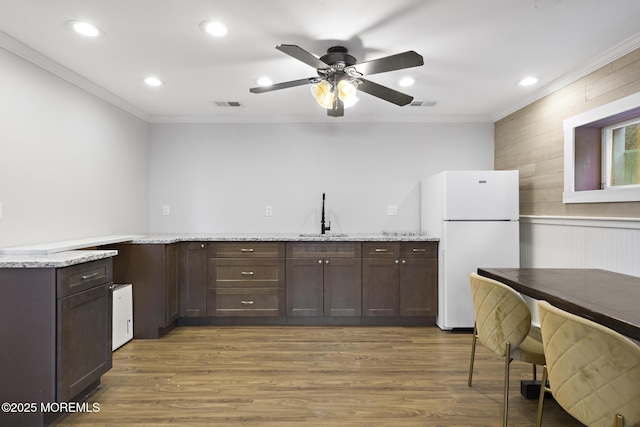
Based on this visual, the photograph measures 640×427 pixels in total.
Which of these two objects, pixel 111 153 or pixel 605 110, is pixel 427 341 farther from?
pixel 111 153

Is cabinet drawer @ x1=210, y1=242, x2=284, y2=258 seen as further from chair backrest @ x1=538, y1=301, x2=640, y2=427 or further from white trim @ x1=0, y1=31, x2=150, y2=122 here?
chair backrest @ x1=538, y1=301, x2=640, y2=427

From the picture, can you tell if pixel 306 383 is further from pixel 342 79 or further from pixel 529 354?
pixel 342 79

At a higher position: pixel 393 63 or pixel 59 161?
pixel 393 63

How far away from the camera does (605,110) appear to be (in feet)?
7.77

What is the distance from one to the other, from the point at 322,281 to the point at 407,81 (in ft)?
6.75

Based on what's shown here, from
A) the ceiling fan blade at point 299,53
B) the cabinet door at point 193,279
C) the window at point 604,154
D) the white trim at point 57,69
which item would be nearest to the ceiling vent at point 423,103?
the window at point 604,154

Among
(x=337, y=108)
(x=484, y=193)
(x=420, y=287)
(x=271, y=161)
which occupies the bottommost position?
(x=420, y=287)

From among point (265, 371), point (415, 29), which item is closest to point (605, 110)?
point (415, 29)

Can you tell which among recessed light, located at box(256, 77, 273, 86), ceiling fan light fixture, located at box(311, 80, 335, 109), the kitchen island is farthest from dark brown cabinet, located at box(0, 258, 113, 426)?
recessed light, located at box(256, 77, 273, 86)

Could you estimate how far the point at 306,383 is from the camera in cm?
223

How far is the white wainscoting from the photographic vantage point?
2.21m

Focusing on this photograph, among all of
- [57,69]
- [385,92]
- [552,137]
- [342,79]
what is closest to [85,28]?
[57,69]

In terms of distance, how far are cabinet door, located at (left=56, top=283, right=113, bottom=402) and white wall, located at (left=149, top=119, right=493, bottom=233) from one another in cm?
192

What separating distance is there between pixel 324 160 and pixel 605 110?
2.56 metres
